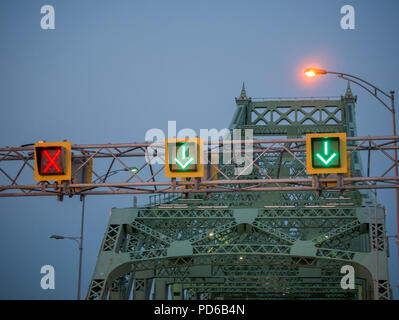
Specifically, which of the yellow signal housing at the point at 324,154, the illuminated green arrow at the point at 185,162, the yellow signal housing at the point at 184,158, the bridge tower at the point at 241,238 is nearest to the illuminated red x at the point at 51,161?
the yellow signal housing at the point at 184,158

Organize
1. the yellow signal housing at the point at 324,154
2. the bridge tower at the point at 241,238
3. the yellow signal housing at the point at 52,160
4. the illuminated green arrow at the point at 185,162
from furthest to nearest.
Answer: the bridge tower at the point at 241,238 < the yellow signal housing at the point at 52,160 < the illuminated green arrow at the point at 185,162 < the yellow signal housing at the point at 324,154

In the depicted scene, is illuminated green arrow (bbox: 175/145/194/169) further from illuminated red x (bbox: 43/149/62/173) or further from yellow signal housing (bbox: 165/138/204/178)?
illuminated red x (bbox: 43/149/62/173)

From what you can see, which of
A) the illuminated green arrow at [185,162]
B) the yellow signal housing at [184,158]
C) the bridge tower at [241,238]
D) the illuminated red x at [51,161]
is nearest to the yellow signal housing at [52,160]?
the illuminated red x at [51,161]

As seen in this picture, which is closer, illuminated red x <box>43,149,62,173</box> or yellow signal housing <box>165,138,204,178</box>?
yellow signal housing <box>165,138,204,178</box>

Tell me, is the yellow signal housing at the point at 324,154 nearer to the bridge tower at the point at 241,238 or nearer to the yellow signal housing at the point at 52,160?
the yellow signal housing at the point at 52,160

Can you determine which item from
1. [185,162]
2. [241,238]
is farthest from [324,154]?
[241,238]

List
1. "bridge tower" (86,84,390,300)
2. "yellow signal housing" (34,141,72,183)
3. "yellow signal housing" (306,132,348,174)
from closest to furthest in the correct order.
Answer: "yellow signal housing" (306,132,348,174) → "yellow signal housing" (34,141,72,183) → "bridge tower" (86,84,390,300)

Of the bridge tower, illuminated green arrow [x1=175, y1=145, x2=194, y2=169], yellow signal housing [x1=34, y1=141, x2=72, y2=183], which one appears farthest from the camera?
the bridge tower

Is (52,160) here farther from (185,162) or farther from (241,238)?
(241,238)

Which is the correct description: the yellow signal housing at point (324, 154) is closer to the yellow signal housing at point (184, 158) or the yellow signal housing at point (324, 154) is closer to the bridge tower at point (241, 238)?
the yellow signal housing at point (184, 158)

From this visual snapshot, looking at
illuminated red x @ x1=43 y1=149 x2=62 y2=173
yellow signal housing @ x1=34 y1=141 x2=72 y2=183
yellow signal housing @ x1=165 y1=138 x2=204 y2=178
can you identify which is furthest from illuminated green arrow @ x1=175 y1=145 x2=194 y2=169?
illuminated red x @ x1=43 y1=149 x2=62 y2=173

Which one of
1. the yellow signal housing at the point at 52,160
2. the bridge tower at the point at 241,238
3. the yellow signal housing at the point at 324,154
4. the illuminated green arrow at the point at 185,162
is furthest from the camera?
the bridge tower at the point at 241,238

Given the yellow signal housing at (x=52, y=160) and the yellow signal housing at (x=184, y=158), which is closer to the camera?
the yellow signal housing at (x=184, y=158)
